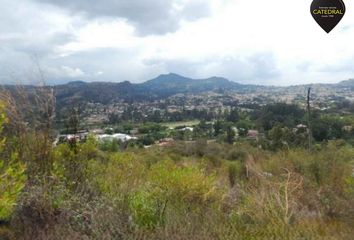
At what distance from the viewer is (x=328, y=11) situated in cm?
403

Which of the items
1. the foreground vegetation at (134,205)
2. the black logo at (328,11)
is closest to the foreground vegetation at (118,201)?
the foreground vegetation at (134,205)

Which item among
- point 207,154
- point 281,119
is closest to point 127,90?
point 281,119

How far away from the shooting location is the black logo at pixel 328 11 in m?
3.98

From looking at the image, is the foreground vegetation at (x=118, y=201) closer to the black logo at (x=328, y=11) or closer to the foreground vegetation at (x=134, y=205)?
the foreground vegetation at (x=134, y=205)

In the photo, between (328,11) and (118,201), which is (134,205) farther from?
(328,11)

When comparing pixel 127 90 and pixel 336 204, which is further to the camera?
pixel 127 90

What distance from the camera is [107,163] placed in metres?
9.64

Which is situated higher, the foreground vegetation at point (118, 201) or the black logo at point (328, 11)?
the black logo at point (328, 11)

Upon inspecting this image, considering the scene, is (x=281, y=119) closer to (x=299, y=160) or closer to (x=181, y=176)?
(x=299, y=160)

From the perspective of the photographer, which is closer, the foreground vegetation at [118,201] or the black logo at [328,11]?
the black logo at [328,11]

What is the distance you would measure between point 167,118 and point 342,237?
2973 inches

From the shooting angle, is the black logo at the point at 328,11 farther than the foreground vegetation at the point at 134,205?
No

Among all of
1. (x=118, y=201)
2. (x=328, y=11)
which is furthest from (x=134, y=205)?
(x=328, y=11)

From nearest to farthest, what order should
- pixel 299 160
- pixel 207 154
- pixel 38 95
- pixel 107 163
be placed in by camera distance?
pixel 38 95 → pixel 107 163 → pixel 299 160 → pixel 207 154
